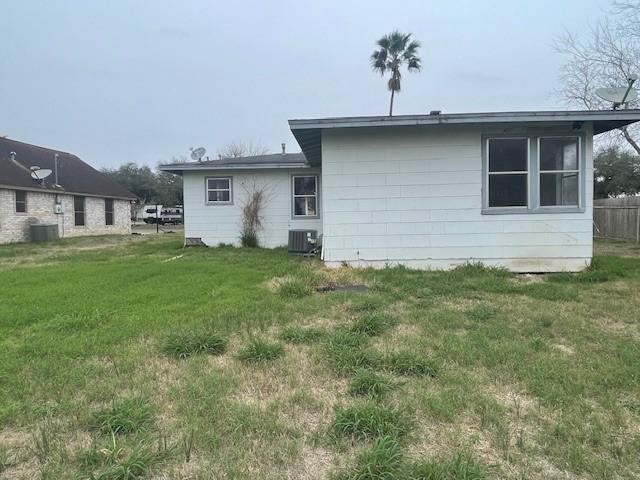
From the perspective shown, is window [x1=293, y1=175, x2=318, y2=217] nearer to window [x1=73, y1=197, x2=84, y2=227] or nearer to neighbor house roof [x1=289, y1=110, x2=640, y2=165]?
neighbor house roof [x1=289, y1=110, x2=640, y2=165]

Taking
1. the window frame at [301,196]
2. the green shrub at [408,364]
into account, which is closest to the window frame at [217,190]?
the window frame at [301,196]

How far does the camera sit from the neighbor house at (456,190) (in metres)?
8.07

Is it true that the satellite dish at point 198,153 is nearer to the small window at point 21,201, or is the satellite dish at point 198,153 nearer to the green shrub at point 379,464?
the small window at point 21,201

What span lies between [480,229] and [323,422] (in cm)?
647

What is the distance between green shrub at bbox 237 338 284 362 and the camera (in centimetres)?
372

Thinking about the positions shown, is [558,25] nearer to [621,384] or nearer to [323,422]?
[621,384]

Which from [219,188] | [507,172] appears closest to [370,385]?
[507,172]

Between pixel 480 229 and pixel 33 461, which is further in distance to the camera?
pixel 480 229

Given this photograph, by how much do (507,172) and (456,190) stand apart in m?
0.97

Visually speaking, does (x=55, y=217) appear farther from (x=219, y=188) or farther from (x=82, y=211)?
(x=219, y=188)

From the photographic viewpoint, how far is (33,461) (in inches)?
89.1

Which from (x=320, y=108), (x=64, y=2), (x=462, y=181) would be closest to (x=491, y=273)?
(x=462, y=181)

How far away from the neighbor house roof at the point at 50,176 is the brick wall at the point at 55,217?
1.24ft

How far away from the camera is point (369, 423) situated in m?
2.55
